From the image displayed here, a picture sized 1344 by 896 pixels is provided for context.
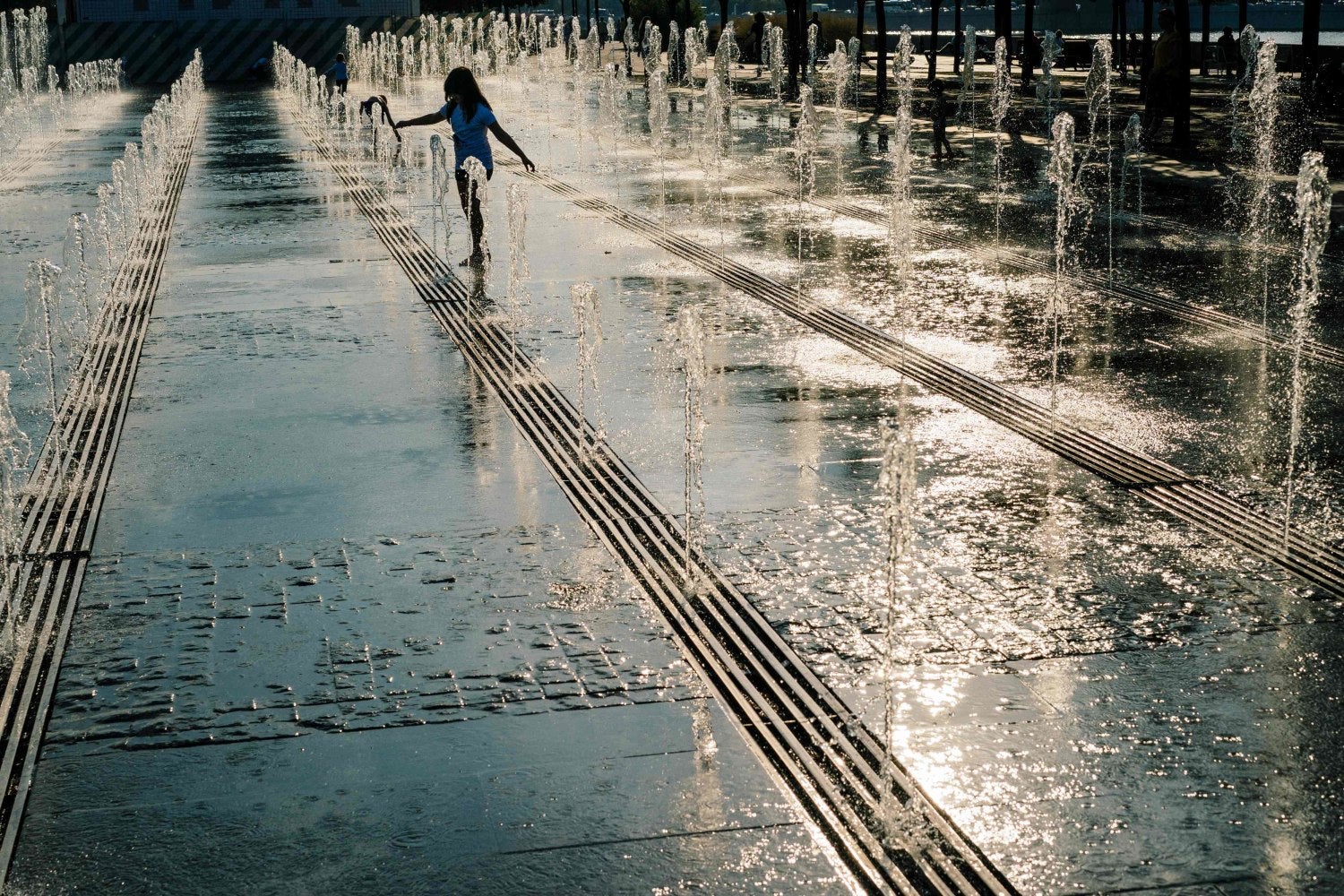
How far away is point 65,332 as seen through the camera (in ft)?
36.7

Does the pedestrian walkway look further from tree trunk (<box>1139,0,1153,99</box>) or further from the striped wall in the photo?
the striped wall

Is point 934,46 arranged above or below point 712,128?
above

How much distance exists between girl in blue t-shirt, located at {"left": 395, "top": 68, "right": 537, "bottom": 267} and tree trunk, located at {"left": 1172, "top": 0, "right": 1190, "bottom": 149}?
1101 cm

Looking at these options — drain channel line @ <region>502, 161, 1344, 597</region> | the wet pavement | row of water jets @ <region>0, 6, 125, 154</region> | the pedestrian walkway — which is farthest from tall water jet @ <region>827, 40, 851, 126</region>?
the pedestrian walkway

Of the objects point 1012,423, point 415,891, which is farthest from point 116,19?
point 415,891

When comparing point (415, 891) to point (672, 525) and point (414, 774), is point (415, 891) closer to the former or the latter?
point (414, 774)

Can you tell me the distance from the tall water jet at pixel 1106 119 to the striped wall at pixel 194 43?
25.1 meters

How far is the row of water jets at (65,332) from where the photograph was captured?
6955mm

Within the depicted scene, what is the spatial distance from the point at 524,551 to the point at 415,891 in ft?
8.74

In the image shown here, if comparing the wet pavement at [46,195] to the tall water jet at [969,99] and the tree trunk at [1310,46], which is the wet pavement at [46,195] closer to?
the tall water jet at [969,99]

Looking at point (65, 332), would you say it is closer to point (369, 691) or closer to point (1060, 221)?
point (369, 691)

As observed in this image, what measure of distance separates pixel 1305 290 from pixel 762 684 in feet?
25.3

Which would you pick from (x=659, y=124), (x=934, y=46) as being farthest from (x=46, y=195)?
(x=934, y=46)

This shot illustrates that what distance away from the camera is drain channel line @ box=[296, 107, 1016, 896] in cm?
421
